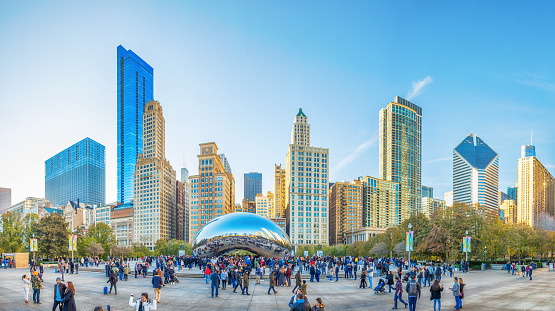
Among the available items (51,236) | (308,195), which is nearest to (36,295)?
(51,236)

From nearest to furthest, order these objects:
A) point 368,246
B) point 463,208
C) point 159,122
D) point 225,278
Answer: point 225,278 → point 463,208 → point 368,246 → point 159,122

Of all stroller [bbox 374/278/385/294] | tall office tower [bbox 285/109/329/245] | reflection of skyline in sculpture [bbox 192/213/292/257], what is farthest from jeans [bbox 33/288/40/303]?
tall office tower [bbox 285/109/329/245]

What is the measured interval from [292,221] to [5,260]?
102945mm

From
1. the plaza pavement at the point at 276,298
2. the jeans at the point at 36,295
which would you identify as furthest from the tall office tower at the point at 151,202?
the jeans at the point at 36,295

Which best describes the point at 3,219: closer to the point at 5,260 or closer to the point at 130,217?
the point at 5,260

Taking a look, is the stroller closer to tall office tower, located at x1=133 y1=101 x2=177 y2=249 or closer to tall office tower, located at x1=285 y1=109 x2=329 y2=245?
tall office tower, located at x1=285 y1=109 x2=329 y2=245

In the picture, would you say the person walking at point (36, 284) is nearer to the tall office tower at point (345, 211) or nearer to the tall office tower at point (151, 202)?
the tall office tower at point (151, 202)

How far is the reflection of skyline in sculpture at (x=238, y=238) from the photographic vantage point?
183 feet

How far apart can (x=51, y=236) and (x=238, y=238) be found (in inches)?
1261

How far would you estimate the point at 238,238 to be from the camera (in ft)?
183

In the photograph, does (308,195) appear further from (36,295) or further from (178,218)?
(36,295)

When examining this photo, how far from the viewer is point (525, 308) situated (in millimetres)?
17734

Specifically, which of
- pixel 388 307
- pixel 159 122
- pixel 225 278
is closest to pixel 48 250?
pixel 225 278

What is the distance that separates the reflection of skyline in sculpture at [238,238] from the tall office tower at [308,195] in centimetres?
8254
